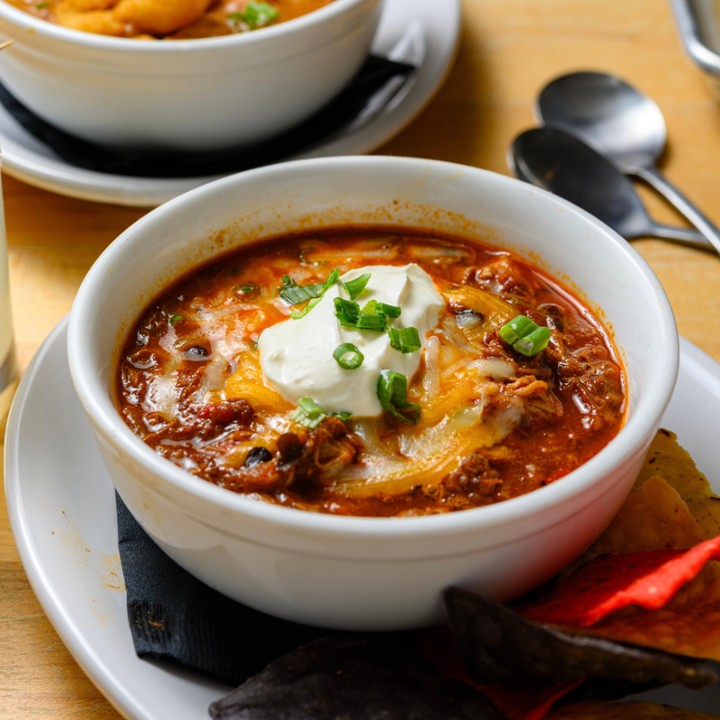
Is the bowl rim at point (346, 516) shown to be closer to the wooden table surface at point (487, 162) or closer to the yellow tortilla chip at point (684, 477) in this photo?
the yellow tortilla chip at point (684, 477)

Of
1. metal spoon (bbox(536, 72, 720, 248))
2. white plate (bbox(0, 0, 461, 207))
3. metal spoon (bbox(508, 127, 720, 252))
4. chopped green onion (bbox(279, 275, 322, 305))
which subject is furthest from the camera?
metal spoon (bbox(536, 72, 720, 248))

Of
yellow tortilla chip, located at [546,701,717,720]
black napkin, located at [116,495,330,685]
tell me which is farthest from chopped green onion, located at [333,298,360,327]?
yellow tortilla chip, located at [546,701,717,720]

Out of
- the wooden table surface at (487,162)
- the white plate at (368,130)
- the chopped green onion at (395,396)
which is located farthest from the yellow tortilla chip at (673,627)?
the white plate at (368,130)

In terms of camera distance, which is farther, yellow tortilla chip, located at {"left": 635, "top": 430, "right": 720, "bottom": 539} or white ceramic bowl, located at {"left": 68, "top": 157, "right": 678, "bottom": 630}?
yellow tortilla chip, located at {"left": 635, "top": 430, "right": 720, "bottom": 539}

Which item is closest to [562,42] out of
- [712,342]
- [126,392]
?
[712,342]

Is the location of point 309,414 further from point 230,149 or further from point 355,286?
point 230,149

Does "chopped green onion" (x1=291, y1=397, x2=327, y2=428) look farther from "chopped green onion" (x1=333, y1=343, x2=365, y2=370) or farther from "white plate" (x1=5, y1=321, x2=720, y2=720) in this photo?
"white plate" (x1=5, y1=321, x2=720, y2=720)
